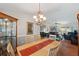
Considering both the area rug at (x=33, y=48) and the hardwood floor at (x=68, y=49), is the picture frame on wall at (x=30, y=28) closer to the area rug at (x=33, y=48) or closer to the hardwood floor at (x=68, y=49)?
the area rug at (x=33, y=48)

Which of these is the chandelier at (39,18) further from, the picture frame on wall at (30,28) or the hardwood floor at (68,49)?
the hardwood floor at (68,49)

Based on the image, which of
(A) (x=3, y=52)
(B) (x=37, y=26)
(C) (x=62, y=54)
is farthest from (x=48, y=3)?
(A) (x=3, y=52)

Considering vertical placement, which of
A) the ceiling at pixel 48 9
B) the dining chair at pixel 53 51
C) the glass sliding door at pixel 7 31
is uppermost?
the ceiling at pixel 48 9

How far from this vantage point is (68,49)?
5.78ft

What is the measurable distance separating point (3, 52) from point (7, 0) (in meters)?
0.91

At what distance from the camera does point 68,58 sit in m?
1.82

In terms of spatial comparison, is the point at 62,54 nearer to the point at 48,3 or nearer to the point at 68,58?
the point at 68,58

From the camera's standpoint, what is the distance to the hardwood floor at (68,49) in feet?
5.73

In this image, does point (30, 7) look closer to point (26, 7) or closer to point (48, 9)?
point (26, 7)

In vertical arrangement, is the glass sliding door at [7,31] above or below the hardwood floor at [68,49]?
above

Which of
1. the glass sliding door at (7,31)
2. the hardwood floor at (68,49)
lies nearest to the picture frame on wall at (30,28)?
the glass sliding door at (7,31)

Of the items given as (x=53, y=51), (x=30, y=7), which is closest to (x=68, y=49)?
(x=53, y=51)

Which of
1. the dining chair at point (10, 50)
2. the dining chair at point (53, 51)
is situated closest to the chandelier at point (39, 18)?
the dining chair at point (53, 51)

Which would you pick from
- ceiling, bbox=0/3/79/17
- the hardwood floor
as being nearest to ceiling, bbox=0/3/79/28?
ceiling, bbox=0/3/79/17
